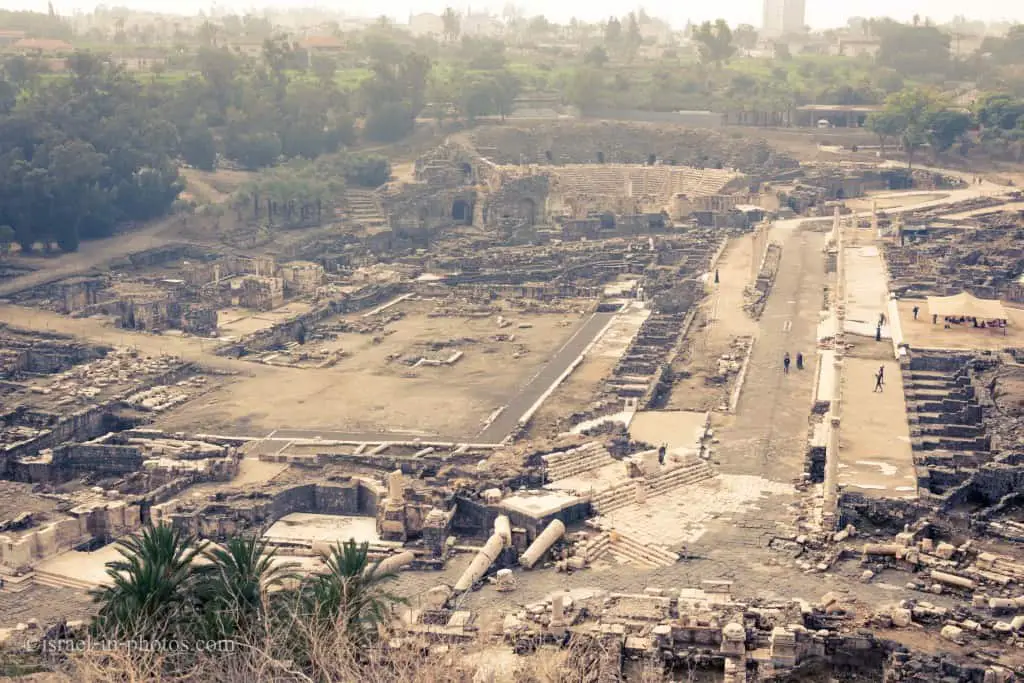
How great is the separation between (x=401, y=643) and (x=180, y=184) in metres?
68.2

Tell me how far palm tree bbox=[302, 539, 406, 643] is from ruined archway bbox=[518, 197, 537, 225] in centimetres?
6867

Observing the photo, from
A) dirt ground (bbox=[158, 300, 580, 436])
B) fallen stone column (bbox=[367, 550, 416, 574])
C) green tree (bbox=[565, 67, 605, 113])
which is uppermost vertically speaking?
green tree (bbox=[565, 67, 605, 113])

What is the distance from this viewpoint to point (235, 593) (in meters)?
33.9

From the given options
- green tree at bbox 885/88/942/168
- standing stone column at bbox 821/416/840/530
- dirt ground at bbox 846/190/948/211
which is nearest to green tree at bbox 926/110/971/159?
green tree at bbox 885/88/942/168

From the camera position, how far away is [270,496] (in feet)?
162

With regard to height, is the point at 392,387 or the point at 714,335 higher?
A: the point at 714,335

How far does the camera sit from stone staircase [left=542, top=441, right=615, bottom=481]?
50.8 metres

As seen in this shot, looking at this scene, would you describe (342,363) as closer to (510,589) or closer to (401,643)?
(510,589)

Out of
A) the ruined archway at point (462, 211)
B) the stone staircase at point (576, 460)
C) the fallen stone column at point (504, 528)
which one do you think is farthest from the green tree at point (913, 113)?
the fallen stone column at point (504, 528)

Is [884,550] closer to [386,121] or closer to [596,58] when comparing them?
[386,121]

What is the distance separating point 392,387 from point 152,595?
102 ft

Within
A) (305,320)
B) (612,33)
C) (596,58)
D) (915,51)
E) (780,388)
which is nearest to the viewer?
(780,388)

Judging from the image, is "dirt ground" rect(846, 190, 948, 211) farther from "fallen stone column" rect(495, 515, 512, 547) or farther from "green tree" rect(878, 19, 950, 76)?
"fallen stone column" rect(495, 515, 512, 547)

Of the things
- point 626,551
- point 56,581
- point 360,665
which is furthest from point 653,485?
point 360,665
